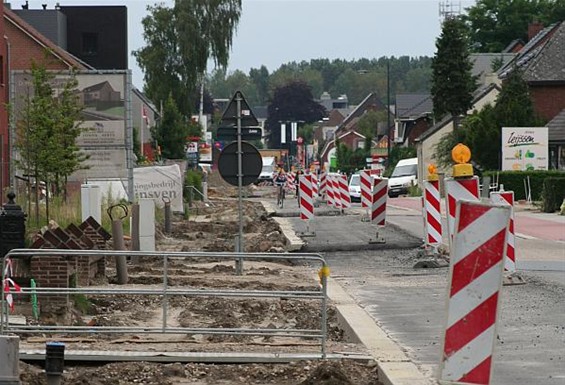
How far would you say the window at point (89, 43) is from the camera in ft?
241

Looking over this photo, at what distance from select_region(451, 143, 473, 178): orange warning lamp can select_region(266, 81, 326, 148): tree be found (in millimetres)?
177150

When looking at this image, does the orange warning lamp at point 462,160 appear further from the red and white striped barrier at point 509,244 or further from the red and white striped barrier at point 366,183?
the red and white striped barrier at point 366,183

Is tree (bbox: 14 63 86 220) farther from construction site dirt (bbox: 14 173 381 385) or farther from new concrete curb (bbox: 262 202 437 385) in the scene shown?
new concrete curb (bbox: 262 202 437 385)

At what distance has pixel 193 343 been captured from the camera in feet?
41.7

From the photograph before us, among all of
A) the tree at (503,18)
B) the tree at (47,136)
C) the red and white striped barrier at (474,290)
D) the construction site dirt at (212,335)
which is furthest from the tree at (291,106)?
the red and white striped barrier at (474,290)

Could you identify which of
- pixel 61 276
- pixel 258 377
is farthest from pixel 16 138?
pixel 258 377

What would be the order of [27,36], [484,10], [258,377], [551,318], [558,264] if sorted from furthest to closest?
1. [484,10]
2. [27,36]
3. [558,264]
4. [551,318]
5. [258,377]

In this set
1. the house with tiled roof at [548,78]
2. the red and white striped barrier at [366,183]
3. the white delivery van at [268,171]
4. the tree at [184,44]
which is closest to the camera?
the red and white striped barrier at [366,183]

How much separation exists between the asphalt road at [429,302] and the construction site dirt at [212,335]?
64cm

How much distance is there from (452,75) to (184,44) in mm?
15979

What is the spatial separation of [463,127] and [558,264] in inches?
2036

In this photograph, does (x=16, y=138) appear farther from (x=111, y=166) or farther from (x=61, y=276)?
(x=61, y=276)

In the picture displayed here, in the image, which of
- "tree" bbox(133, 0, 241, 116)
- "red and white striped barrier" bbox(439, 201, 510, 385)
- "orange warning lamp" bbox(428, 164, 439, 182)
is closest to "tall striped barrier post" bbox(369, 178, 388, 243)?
"orange warning lamp" bbox(428, 164, 439, 182)

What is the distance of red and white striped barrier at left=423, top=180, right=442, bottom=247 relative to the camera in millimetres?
22250
